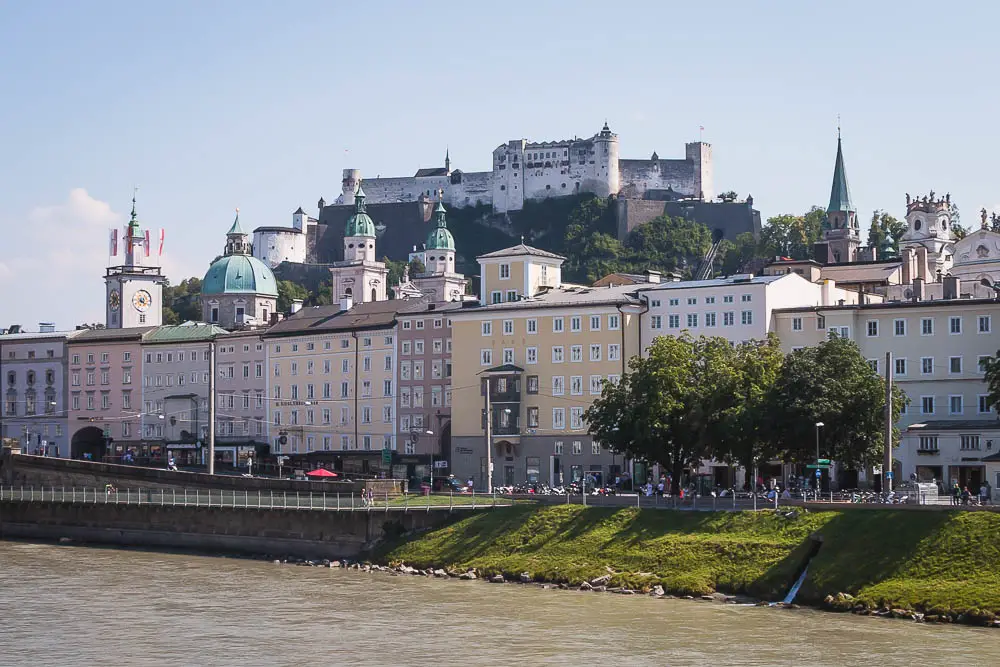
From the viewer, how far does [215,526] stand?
265ft

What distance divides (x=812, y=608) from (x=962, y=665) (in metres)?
10.3

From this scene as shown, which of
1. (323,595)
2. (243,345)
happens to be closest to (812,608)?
(323,595)

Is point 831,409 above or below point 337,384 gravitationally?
below

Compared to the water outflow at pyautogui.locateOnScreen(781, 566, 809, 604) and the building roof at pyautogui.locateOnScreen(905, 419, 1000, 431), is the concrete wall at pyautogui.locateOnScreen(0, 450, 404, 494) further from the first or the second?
the water outflow at pyautogui.locateOnScreen(781, 566, 809, 604)

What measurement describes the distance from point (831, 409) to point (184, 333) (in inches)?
2824

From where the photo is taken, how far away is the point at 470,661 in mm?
47188

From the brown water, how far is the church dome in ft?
299

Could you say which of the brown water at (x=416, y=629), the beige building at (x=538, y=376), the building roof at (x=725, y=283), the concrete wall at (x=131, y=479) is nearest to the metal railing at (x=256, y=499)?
the concrete wall at (x=131, y=479)

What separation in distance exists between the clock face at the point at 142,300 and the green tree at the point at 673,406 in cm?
8743

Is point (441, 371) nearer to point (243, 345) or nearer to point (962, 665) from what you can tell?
point (243, 345)

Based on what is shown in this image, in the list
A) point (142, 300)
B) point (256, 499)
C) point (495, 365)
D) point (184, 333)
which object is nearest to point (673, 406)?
point (256, 499)

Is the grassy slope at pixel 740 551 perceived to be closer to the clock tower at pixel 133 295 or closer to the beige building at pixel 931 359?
the beige building at pixel 931 359

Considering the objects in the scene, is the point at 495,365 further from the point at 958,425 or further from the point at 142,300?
the point at 142,300

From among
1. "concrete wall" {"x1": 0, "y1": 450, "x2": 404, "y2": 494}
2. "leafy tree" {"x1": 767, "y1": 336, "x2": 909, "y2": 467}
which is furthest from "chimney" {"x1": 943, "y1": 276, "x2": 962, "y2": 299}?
"concrete wall" {"x1": 0, "y1": 450, "x2": 404, "y2": 494}
